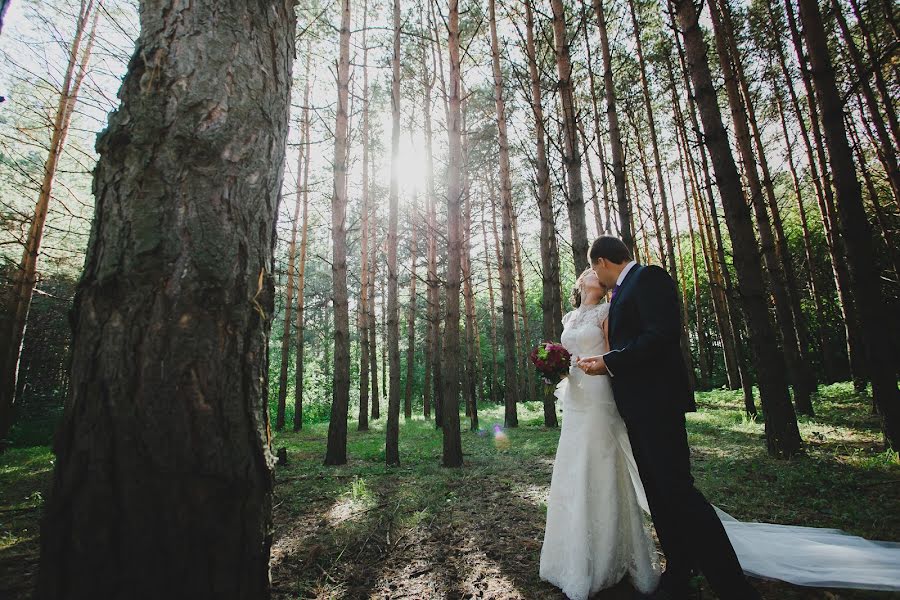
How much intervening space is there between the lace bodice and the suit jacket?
287 mm

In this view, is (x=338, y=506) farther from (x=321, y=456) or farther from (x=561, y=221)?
(x=561, y=221)

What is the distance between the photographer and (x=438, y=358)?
1228 centimetres

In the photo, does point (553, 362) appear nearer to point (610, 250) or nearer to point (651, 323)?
point (651, 323)

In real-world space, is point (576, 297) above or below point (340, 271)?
below

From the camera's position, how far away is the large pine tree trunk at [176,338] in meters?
1.17

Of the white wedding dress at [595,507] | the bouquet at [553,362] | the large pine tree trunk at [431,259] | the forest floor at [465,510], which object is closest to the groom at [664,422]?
the white wedding dress at [595,507]

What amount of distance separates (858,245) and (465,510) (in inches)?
214

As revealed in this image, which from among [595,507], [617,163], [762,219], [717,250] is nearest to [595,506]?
[595,507]

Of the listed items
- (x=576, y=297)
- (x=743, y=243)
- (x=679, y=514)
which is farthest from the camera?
(x=743, y=243)

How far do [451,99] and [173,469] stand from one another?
21.6 feet

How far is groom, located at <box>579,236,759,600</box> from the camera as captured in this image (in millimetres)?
1990

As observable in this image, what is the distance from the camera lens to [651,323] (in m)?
2.21

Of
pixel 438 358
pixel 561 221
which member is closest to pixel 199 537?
pixel 438 358

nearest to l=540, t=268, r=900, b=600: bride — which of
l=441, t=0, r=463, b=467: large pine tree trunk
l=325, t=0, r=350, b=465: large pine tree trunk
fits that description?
l=441, t=0, r=463, b=467: large pine tree trunk
